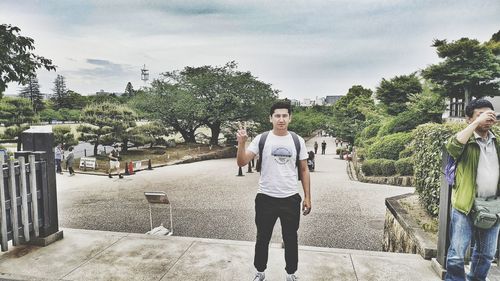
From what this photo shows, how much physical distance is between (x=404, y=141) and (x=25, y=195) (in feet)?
48.7

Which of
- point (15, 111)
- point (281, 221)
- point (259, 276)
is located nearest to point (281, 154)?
point (281, 221)

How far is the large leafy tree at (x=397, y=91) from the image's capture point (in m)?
28.4

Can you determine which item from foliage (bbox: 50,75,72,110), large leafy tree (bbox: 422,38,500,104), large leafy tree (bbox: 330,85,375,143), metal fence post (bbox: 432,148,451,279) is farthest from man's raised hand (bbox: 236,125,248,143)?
foliage (bbox: 50,75,72,110)

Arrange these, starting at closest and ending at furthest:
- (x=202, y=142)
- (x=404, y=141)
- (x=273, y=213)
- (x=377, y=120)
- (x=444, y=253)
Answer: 1. (x=273, y=213)
2. (x=444, y=253)
3. (x=404, y=141)
4. (x=377, y=120)
5. (x=202, y=142)

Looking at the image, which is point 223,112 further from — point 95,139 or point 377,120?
point 377,120

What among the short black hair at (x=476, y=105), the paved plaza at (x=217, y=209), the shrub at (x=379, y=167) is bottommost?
the paved plaza at (x=217, y=209)

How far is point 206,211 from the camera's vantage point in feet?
31.1

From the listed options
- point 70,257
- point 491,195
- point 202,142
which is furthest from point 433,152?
point 202,142

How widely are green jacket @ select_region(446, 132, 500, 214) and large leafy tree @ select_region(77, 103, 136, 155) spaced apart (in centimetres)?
2296

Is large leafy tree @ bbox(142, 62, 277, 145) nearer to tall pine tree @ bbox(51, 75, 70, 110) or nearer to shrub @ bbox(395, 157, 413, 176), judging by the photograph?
shrub @ bbox(395, 157, 413, 176)

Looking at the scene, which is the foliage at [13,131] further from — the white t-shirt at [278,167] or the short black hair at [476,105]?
the short black hair at [476,105]

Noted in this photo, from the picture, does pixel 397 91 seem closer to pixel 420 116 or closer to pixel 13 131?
pixel 420 116

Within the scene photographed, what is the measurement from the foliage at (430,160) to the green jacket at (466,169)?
7.52 feet

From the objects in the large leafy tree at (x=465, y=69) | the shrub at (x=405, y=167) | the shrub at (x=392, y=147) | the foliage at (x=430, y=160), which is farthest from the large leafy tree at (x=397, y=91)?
the foliage at (x=430, y=160)
